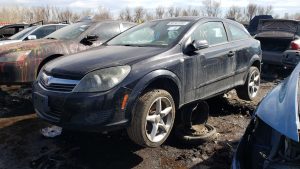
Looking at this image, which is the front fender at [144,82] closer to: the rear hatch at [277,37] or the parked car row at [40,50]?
the parked car row at [40,50]

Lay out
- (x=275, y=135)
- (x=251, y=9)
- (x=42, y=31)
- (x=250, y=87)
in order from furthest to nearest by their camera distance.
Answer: (x=251, y=9) < (x=42, y=31) < (x=250, y=87) < (x=275, y=135)

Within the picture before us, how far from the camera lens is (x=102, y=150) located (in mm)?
3967

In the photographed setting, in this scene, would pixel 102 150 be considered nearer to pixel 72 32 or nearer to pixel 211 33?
pixel 211 33

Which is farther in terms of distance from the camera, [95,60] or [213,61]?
[213,61]

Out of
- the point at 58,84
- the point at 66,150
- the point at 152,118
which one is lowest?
the point at 66,150

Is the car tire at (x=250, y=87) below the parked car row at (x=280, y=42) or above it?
below

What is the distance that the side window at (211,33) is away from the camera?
4633 mm

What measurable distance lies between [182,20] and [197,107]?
1291 mm

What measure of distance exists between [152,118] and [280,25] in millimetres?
6116

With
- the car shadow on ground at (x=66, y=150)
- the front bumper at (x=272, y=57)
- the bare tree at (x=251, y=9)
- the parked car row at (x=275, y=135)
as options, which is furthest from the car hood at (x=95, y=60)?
the bare tree at (x=251, y=9)

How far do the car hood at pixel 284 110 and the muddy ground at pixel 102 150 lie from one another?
1166mm

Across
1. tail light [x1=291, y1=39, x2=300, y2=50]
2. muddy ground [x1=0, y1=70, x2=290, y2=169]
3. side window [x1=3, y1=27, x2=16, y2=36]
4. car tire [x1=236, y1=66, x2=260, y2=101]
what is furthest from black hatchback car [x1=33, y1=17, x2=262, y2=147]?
side window [x1=3, y1=27, x2=16, y2=36]

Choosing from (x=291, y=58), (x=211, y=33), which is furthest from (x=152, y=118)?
(x=291, y=58)

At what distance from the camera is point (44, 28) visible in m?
9.52
